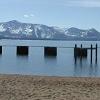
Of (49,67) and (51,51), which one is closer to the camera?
(49,67)

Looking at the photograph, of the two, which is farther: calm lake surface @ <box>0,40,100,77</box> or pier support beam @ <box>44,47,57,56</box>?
pier support beam @ <box>44,47,57,56</box>

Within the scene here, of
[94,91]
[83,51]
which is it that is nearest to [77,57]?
[83,51]

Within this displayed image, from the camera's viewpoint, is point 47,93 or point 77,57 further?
point 77,57

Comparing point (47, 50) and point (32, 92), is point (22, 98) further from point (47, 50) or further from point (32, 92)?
point (47, 50)

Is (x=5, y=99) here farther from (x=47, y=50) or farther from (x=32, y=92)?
(x=47, y=50)

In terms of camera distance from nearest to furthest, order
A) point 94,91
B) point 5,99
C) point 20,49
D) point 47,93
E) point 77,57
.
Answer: point 5,99, point 47,93, point 94,91, point 77,57, point 20,49

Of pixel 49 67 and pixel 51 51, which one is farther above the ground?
pixel 51 51

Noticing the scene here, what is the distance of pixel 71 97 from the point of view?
11391 mm

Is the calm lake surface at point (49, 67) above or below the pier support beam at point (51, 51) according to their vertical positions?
below

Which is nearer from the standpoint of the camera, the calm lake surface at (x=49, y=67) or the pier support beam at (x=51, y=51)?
the calm lake surface at (x=49, y=67)

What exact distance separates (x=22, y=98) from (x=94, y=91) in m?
3.08

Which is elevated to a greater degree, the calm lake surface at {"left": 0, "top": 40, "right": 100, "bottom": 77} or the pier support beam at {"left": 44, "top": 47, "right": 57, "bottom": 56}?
the pier support beam at {"left": 44, "top": 47, "right": 57, "bottom": 56}

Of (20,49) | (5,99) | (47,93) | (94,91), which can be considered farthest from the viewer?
(20,49)

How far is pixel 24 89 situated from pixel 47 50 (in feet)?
170
